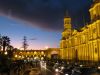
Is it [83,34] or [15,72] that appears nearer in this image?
[15,72]

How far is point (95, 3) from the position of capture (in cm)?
9325

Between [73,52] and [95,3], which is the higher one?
[95,3]

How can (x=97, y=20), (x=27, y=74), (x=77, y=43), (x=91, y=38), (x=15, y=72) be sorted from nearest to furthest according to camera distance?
(x=27, y=74)
(x=15, y=72)
(x=97, y=20)
(x=91, y=38)
(x=77, y=43)

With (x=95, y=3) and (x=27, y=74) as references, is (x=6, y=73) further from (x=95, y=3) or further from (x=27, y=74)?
(x=95, y=3)

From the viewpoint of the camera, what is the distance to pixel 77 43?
12319cm

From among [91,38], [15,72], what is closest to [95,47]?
[91,38]

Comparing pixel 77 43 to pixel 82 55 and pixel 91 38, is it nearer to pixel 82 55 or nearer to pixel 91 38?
pixel 82 55

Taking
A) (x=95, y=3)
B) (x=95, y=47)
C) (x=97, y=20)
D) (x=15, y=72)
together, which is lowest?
(x=15, y=72)

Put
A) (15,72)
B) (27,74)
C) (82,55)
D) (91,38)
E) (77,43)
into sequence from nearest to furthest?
(27,74), (15,72), (91,38), (82,55), (77,43)

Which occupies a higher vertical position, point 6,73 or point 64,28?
point 64,28

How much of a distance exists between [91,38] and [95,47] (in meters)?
5.48

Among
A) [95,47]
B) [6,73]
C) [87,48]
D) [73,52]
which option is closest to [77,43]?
[73,52]

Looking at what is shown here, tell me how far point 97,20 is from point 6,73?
62.7m

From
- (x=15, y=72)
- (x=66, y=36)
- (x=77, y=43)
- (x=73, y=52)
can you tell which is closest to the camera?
(x=15, y=72)
